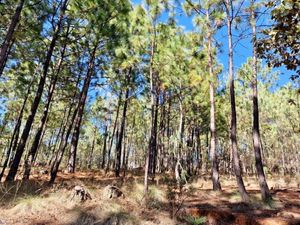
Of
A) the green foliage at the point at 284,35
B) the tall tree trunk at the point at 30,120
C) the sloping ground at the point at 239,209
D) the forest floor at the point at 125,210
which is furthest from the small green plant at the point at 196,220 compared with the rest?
the tall tree trunk at the point at 30,120

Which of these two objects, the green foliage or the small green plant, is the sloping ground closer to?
the small green plant

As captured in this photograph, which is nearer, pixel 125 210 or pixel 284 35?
pixel 284 35

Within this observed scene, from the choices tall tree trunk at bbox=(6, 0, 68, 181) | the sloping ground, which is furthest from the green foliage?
tall tree trunk at bbox=(6, 0, 68, 181)

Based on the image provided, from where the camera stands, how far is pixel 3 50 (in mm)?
5734

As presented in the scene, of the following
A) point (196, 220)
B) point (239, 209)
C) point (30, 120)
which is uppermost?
point (30, 120)

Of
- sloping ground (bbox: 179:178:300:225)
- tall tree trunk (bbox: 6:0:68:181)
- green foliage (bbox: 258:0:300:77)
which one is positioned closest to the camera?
green foliage (bbox: 258:0:300:77)

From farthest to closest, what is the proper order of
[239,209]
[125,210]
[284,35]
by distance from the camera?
1. [239,209]
2. [125,210]
3. [284,35]

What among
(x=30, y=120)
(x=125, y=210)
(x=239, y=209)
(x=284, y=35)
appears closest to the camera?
(x=284, y=35)

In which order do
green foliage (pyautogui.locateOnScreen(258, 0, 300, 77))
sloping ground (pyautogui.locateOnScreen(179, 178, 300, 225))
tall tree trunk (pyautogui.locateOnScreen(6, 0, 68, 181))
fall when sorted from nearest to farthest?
green foliage (pyautogui.locateOnScreen(258, 0, 300, 77))
sloping ground (pyautogui.locateOnScreen(179, 178, 300, 225))
tall tree trunk (pyautogui.locateOnScreen(6, 0, 68, 181))

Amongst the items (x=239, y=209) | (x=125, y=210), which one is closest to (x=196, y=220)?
(x=125, y=210)

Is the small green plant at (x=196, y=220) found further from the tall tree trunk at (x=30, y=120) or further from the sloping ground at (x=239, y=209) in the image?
the tall tree trunk at (x=30, y=120)

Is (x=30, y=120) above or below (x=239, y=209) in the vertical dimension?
above

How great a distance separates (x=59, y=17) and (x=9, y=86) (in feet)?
27.4

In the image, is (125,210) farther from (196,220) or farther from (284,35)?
(284,35)
